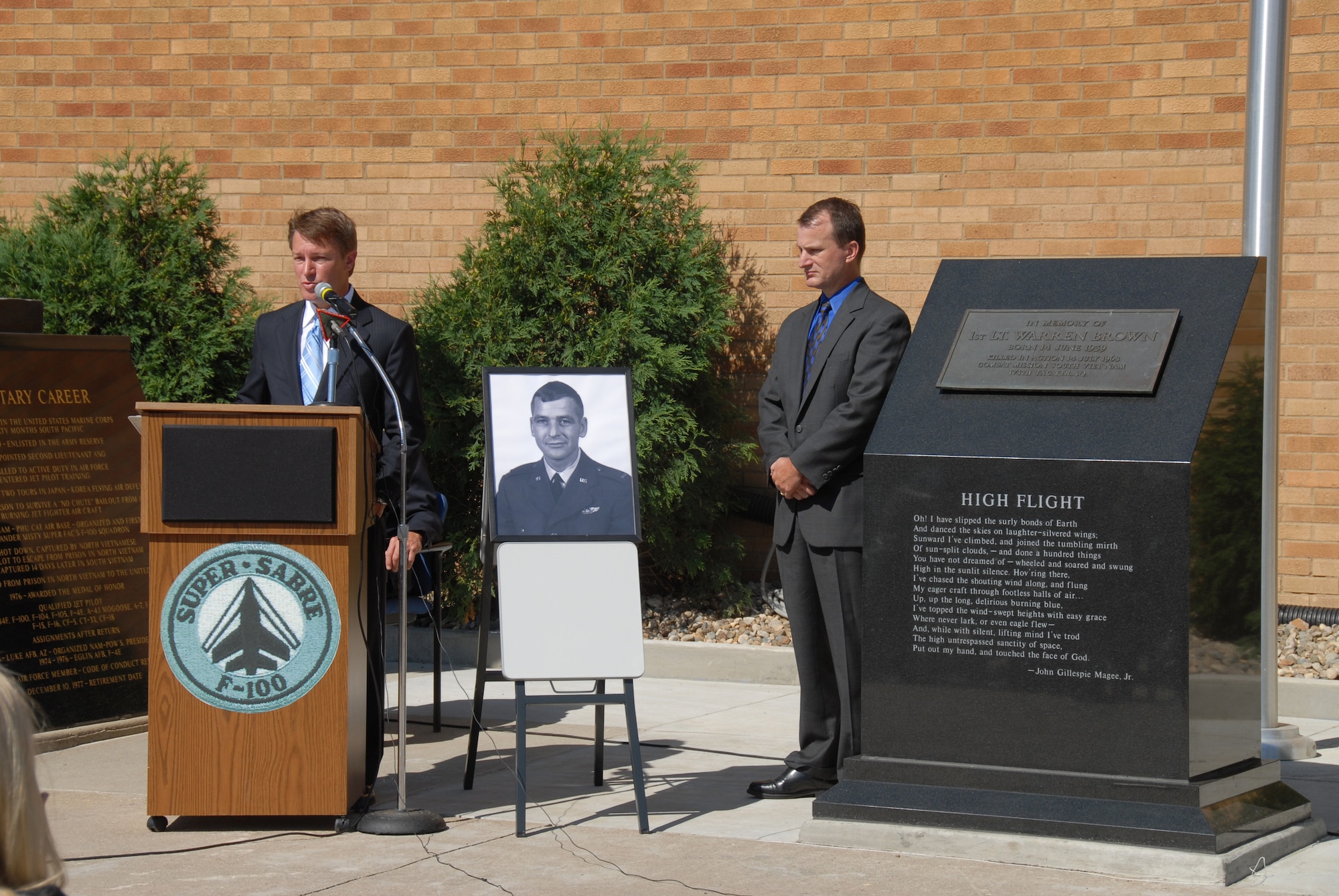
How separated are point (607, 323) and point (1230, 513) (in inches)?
162

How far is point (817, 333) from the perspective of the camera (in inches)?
207

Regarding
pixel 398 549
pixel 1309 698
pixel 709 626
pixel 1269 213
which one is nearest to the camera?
pixel 398 549

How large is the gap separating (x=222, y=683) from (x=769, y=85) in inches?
213

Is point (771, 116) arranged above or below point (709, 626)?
A: above

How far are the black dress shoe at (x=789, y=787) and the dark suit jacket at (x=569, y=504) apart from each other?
1066mm

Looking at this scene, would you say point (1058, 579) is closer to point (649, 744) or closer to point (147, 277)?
point (649, 744)

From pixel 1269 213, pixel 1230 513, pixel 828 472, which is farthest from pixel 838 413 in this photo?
pixel 1269 213

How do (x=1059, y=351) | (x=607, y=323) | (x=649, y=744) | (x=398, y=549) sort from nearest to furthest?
(x=1059, y=351)
(x=398, y=549)
(x=649, y=744)
(x=607, y=323)

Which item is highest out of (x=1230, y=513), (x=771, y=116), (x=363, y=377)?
(x=771, y=116)

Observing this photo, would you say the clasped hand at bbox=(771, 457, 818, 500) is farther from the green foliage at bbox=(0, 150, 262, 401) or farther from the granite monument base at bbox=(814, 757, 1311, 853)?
the green foliage at bbox=(0, 150, 262, 401)

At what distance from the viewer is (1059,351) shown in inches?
176

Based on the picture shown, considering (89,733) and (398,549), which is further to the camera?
(89,733)

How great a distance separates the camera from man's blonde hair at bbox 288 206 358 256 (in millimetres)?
5031

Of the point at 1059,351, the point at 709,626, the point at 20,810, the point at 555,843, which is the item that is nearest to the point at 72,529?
the point at 555,843
